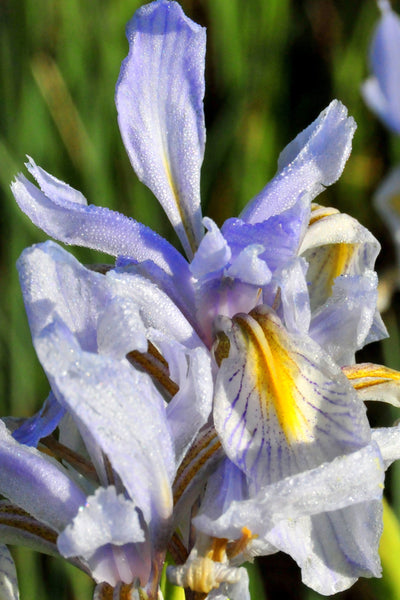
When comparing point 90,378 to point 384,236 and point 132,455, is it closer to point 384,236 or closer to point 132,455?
point 132,455

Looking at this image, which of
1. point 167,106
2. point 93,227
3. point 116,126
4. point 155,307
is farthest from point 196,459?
point 116,126

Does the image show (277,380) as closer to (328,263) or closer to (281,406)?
(281,406)

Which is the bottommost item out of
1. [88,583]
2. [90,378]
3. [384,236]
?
[88,583]

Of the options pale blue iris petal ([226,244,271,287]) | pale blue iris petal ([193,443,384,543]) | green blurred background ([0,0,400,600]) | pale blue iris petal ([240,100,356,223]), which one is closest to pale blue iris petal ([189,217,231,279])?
pale blue iris petal ([226,244,271,287])

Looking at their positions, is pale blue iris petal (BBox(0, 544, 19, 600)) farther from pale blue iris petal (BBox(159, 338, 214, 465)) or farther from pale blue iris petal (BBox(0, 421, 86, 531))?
pale blue iris petal (BBox(159, 338, 214, 465))

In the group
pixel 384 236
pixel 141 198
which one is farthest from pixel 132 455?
pixel 384 236

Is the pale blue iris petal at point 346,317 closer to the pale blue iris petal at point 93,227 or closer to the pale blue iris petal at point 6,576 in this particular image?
the pale blue iris petal at point 93,227

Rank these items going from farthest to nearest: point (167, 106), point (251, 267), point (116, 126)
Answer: point (116, 126), point (167, 106), point (251, 267)
